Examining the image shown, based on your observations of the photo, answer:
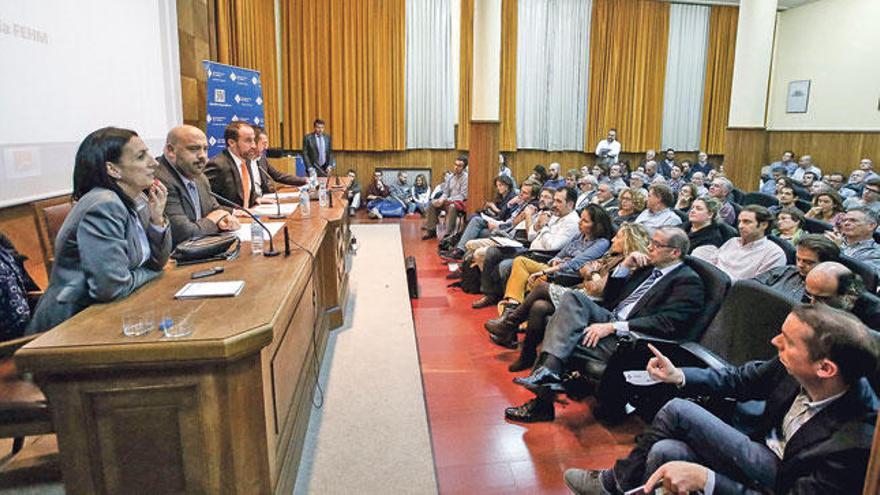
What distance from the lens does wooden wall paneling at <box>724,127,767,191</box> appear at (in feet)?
23.4

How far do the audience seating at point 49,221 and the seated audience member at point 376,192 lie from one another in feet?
20.5

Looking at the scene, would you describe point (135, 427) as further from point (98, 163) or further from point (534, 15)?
point (534, 15)

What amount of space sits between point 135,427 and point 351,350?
207 cm

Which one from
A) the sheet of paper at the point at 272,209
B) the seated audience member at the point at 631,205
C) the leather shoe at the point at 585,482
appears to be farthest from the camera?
the seated audience member at the point at 631,205

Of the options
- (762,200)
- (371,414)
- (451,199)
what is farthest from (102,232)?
(451,199)

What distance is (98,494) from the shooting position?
5.15ft

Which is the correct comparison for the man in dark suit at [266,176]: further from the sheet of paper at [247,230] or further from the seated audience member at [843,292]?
the seated audience member at [843,292]

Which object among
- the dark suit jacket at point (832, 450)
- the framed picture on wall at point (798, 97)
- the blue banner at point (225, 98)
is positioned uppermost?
the framed picture on wall at point (798, 97)

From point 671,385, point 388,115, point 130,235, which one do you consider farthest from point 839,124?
point 130,235

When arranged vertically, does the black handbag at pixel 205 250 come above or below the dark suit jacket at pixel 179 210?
below

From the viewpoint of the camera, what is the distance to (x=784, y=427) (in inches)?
65.4

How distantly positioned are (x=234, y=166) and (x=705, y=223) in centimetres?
321

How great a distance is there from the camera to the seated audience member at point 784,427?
137 cm

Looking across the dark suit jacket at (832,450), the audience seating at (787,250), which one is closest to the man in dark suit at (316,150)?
the audience seating at (787,250)
